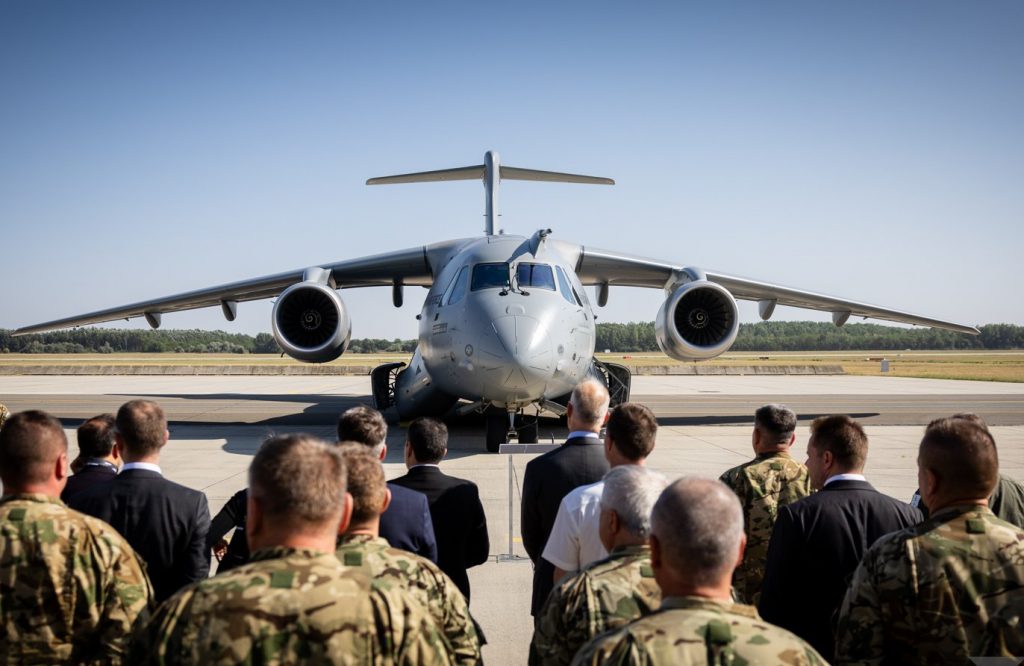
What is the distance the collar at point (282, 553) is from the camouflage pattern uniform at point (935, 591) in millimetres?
1829

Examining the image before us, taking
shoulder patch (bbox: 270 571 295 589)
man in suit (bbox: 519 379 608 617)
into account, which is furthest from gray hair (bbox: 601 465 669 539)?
man in suit (bbox: 519 379 608 617)

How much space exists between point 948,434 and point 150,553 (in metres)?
3.22

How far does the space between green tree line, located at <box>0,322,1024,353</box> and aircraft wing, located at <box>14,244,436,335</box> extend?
72.3 metres

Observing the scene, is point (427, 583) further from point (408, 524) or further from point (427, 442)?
point (427, 442)

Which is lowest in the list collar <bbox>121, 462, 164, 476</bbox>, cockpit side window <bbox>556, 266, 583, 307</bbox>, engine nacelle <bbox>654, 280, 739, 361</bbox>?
collar <bbox>121, 462, 164, 476</bbox>

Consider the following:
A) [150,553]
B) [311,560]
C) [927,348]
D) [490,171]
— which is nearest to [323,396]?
[490,171]

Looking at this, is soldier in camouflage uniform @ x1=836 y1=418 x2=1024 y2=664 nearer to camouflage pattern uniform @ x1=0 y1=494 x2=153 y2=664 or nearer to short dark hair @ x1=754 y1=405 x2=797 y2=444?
short dark hair @ x1=754 y1=405 x2=797 y2=444

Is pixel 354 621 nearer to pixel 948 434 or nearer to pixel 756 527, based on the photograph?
pixel 948 434

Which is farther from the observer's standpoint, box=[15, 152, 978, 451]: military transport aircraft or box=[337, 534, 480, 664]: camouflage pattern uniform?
box=[15, 152, 978, 451]: military transport aircraft

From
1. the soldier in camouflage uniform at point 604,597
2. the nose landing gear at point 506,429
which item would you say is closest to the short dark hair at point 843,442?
the soldier in camouflage uniform at point 604,597

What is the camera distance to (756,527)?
13.0 feet

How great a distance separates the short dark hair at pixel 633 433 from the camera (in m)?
3.46

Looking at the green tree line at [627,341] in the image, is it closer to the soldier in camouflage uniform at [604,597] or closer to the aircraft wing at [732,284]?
the aircraft wing at [732,284]

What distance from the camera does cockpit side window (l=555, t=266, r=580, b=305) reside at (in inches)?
462
